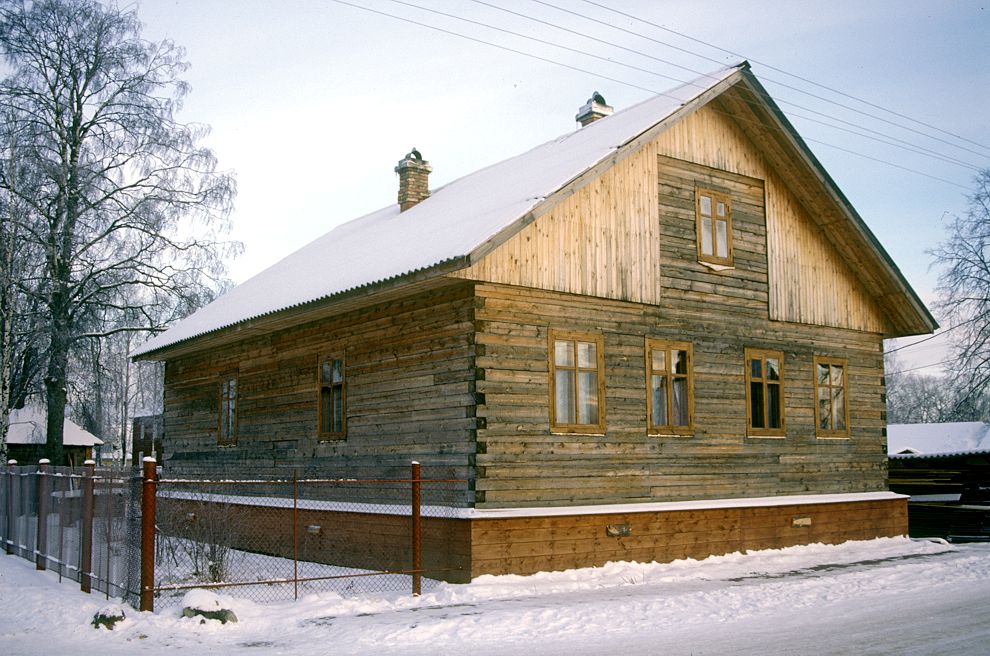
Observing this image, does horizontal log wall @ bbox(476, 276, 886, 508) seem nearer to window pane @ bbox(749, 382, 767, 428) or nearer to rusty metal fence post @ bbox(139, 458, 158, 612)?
window pane @ bbox(749, 382, 767, 428)

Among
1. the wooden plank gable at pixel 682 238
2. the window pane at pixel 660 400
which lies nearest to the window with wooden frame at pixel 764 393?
the wooden plank gable at pixel 682 238

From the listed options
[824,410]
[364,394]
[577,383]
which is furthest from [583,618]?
[824,410]

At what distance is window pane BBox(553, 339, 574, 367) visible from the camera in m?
16.0

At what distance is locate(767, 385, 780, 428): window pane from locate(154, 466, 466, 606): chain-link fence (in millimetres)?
7526

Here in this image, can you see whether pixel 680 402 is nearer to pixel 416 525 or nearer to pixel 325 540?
pixel 416 525

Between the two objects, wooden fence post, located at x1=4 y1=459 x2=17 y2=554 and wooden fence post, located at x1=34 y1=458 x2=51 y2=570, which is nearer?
wooden fence post, located at x1=34 y1=458 x2=51 y2=570

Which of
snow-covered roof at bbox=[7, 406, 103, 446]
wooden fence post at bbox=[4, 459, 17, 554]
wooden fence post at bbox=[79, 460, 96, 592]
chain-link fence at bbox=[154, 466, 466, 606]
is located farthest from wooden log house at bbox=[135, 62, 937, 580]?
snow-covered roof at bbox=[7, 406, 103, 446]

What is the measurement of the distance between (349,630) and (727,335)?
10301 millimetres

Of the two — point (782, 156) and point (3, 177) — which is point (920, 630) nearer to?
point (782, 156)

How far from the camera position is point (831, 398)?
68.7 feet

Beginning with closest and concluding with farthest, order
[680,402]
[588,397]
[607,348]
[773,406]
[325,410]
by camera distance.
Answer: [588,397] → [607,348] → [680,402] → [325,410] → [773,406]

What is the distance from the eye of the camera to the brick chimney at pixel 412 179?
23.6m

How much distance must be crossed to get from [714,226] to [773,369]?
315cm

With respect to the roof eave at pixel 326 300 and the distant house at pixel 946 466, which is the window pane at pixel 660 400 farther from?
the distant house at pixel 946 466
